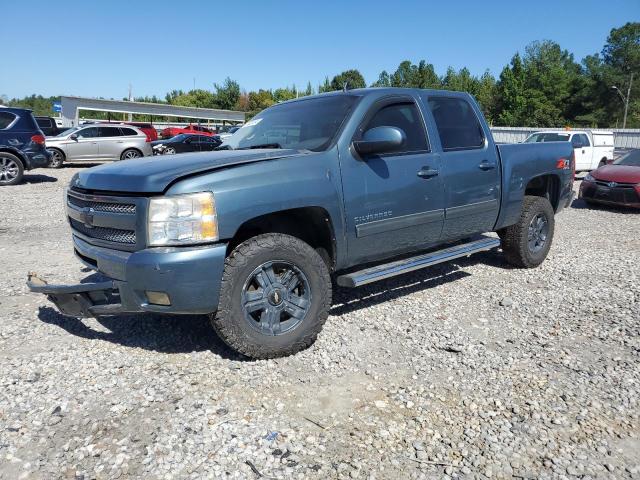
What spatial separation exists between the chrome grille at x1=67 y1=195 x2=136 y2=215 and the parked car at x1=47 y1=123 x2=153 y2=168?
14513 mm

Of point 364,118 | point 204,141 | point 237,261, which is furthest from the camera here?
point 204,141

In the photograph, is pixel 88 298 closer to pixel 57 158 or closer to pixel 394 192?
pixel 394 192

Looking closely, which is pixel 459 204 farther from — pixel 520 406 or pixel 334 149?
pixel 520 406

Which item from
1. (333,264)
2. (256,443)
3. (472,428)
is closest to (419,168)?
(333,264)

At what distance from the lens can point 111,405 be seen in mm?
2945

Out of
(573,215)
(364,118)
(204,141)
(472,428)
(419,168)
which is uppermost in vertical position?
(204,141)

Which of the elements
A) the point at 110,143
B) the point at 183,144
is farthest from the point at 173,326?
the point at 183,144

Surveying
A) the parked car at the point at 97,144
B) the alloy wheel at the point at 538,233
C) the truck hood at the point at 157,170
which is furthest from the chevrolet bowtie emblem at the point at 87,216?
the parked car at the point at 97,144

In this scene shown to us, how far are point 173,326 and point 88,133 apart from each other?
16027 mm

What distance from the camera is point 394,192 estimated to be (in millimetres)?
4027

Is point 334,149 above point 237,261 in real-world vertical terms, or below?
above

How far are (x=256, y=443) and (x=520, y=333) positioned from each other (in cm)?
248

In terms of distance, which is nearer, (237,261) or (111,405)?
(111,405)

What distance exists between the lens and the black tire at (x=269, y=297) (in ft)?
10.6
